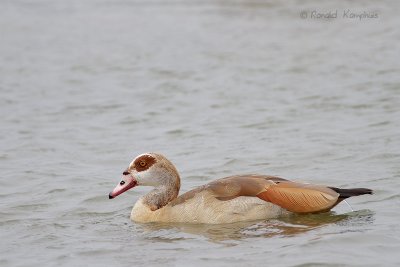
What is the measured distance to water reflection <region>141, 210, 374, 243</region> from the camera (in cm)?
916

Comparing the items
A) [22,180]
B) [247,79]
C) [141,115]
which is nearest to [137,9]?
[247,79]

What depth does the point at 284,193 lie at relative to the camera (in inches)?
376

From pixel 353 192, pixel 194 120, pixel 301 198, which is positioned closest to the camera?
pixel 353 192

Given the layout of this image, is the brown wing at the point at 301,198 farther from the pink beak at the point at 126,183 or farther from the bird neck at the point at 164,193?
the pink beak at the point at 126,183

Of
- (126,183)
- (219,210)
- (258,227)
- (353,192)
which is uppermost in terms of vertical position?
(126,183)

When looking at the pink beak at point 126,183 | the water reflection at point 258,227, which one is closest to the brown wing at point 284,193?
the water reflection at point 258,227

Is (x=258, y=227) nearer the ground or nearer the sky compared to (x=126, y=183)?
nearer the ground

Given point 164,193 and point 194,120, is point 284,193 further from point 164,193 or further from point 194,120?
point 194,120

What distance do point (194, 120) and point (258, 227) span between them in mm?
6525

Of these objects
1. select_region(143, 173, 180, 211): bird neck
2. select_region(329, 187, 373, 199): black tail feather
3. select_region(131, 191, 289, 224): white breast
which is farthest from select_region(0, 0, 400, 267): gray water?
select_region(143, 173, 180, 211): bird neck

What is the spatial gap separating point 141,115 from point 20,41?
755 centimetres

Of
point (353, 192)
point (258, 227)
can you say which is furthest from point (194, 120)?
point (353, 192)

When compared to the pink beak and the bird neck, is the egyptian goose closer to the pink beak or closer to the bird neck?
the bird neck

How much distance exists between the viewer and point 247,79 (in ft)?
60.2
